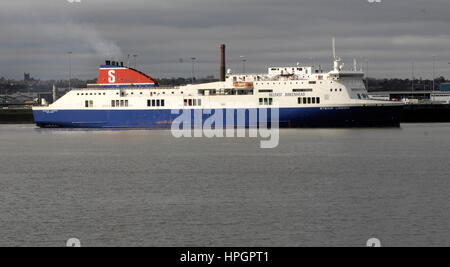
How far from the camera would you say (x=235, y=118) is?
77688 millimetres

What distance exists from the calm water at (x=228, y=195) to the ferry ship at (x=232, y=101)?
50.6 feet

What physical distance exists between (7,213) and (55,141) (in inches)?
1647

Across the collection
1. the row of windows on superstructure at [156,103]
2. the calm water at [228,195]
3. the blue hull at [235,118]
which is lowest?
the calm water at [228,195]

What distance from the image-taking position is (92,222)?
2789 centimetres

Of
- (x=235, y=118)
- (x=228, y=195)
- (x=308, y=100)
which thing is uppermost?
(x=308, y=100)

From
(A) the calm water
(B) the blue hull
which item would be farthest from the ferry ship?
(A) the calm water

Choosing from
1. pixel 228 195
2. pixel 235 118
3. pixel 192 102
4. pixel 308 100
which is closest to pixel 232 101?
pixel 235 118

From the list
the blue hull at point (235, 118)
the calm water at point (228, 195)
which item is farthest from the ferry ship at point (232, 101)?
the calm water at point (228, 195)

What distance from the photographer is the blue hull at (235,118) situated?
74.4 meters

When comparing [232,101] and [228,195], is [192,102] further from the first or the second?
[228,195]

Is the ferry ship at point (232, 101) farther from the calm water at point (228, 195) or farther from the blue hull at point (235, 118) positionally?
the calm water at point (228, 195)

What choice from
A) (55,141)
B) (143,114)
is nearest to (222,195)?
(55,141)

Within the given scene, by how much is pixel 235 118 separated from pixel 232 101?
5.03 ft
